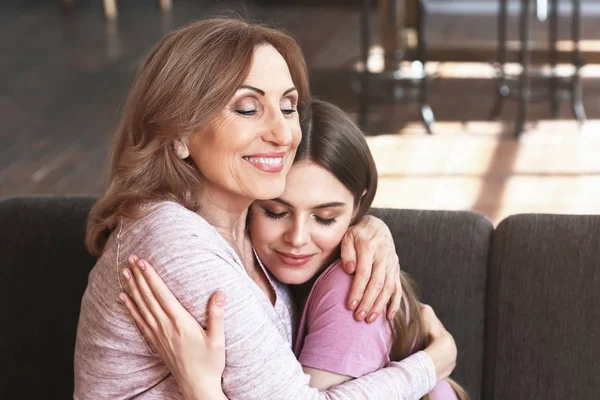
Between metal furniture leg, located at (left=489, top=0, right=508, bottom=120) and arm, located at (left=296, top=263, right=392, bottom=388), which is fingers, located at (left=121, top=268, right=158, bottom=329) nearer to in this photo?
arm, located at (left=296, top=263, right=392, bottom=388)

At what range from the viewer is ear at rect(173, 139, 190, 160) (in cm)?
169

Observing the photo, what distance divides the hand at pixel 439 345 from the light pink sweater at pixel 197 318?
0.40 ft

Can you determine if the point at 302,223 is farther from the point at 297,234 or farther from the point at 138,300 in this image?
the point at 138,300

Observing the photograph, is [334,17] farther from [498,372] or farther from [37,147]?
[498,372]

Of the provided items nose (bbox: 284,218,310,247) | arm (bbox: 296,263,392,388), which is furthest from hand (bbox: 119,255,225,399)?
nose (bbox: 284,218,310,247)

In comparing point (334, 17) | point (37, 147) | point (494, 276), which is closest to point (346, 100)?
point (37, 147)

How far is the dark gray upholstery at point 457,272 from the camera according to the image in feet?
6.66

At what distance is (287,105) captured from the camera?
1766 millimetres

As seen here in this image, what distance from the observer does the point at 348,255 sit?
6.04 ft

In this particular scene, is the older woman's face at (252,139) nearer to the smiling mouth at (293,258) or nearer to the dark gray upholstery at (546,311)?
the smiling mouth at (293,258)

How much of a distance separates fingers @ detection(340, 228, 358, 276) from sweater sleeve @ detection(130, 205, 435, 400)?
0.29 m

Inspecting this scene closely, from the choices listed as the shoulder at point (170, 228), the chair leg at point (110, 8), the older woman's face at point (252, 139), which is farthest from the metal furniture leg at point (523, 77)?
the chair leg at point (110, 8)

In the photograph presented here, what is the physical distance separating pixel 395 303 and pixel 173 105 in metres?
0.53

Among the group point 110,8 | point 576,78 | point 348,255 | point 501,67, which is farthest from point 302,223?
point 110,8
